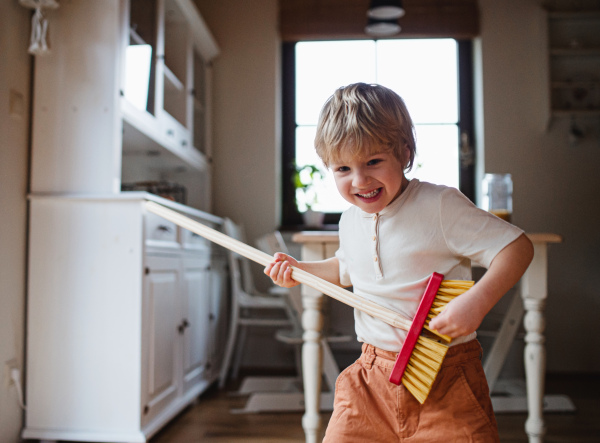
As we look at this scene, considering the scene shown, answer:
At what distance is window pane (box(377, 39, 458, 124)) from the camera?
3391 mm

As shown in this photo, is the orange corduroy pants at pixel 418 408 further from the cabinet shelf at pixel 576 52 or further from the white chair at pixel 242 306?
the cabinet shelf at pixel 576 52

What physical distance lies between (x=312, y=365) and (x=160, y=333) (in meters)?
0.60

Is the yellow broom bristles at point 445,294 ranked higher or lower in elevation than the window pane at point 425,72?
lower

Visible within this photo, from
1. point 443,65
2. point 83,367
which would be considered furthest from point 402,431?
point 443,65

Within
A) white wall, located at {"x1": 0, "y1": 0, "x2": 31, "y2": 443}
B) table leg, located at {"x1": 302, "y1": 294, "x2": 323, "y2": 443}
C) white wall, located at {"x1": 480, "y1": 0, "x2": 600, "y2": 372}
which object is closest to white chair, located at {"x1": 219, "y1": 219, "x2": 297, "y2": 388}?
table leg, located at {"x1": 302, "y1": 294, "x2": 323, "y2": 443}

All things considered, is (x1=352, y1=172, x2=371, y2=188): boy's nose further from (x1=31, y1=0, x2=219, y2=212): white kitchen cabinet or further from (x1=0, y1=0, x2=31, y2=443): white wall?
(x1=0, y1=0, x2=31, y2=443): white wall

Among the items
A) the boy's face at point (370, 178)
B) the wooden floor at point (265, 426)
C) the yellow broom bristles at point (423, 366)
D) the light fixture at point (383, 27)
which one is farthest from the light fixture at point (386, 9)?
the yellow broom bristles at point (423, 366)

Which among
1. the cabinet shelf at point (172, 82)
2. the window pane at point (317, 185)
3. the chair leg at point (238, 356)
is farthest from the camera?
the window pane at point (317, 185)

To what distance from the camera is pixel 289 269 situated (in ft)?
3.14

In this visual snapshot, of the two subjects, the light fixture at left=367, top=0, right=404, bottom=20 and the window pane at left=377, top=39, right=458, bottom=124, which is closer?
the light fixture at left=367, top=0, right=404, bottom=20

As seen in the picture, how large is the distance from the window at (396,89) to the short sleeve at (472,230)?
2420 millimetres

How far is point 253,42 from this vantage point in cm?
332

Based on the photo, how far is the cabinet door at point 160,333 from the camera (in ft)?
5.77

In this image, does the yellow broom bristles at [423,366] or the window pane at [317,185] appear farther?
the window pane at [317,185]
